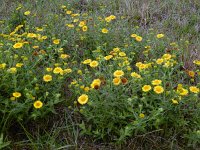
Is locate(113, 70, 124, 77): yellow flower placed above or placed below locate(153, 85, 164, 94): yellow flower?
above

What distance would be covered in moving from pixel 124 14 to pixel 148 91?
1939 millimetres

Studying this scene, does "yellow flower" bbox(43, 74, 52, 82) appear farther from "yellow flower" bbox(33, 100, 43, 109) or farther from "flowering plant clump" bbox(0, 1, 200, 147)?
"yellow flower" bbox(33, 100, 43, 109)

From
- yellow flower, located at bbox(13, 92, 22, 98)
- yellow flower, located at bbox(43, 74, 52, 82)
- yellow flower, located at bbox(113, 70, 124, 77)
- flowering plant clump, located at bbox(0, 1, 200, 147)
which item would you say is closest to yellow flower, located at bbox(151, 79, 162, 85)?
flowering plant clump, located at bbox(0, 1, 200, 147)

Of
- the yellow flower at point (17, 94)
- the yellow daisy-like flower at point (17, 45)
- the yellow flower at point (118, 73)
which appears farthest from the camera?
the yellow daisy-like flower at point (17, 45)

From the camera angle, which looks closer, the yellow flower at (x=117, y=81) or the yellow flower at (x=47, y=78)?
the yellow flower at (x=117, y=81)

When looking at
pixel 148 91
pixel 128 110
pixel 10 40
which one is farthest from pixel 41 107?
pixel 10 40

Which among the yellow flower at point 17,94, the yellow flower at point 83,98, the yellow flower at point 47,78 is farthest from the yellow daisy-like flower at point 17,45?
the yellow flower at point 83,98

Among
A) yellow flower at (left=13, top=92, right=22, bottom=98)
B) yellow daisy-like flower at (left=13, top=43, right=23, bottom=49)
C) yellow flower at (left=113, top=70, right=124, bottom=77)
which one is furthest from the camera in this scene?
yellow daisy-like flower at (left=13, top=43, right=23, bottom=49)

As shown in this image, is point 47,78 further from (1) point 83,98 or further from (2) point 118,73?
(2) point 118,73

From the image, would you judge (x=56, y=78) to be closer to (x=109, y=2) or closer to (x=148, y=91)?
(x=148, y=91)

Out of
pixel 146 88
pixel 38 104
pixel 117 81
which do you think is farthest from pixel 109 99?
pixel 38 104

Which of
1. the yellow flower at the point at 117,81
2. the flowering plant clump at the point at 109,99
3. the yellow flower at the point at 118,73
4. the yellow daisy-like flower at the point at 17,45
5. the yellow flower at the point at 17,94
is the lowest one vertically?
the flowering plant clump at the point at 109,99

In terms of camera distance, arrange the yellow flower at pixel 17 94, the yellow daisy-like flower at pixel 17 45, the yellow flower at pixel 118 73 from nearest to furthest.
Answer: the yellow flower at pixel 17 94 → the yellow flower at pixel 118 73 → the yellow daisy-like flower at pixel 17 45

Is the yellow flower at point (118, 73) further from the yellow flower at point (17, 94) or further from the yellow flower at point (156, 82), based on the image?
the yellow flower at point (17, 94)
